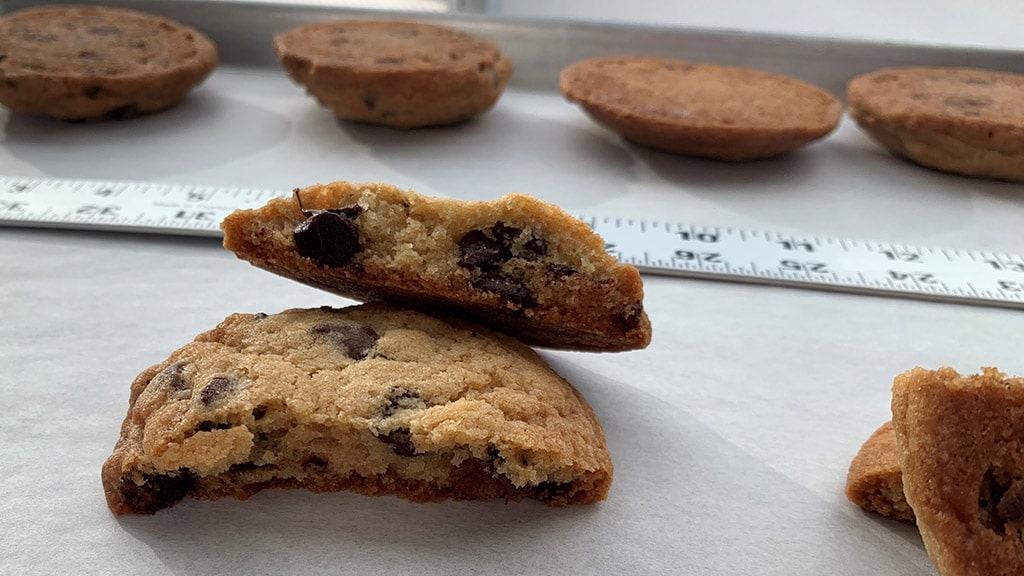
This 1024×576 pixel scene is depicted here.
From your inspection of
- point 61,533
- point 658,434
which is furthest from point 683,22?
point 61,533

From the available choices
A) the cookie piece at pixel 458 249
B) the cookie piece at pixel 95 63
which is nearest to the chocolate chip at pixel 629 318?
the cookie piece at pixel 458 249

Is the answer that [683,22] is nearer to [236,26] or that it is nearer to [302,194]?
[236,26]

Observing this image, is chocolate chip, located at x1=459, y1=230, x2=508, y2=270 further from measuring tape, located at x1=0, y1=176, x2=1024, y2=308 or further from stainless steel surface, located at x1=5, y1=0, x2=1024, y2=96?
stainless steel surface, located at x1=5, y1=0, x2=1024, y2=96

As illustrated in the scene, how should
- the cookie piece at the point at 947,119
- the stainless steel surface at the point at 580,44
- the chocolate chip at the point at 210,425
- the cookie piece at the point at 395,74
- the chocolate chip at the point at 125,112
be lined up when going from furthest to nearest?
the stainless steel surface at the point at 580,44 → the chocolate chip at the point at 125,112 → the cookie piece at the point at 395,74 → the cookie piece at the point at 947,119 → the chocolate chip at the point at 210,425

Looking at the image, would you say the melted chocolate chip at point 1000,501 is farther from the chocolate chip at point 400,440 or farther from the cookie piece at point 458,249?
the chocolate chip at point 400,440

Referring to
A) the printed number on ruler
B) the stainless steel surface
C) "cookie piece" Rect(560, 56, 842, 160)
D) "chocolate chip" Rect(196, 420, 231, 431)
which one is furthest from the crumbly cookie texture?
the stainless steel surface

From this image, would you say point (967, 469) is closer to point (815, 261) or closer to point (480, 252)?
point (480, 252)
